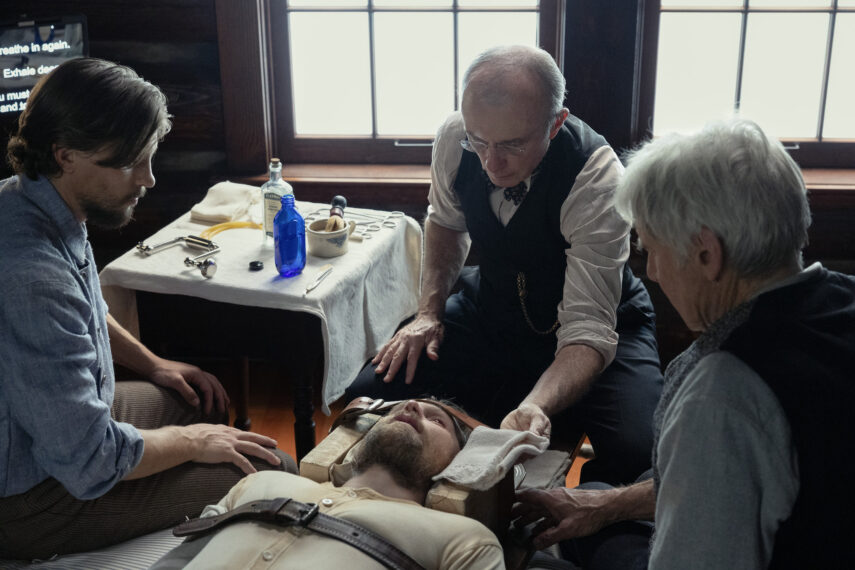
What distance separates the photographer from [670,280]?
4.78 feet

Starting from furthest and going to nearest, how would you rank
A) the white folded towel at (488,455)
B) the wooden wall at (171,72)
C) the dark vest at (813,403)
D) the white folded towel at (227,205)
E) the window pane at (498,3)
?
the window pane at (498,3) < the wooden wall at (171,72) < the white folded towel at (227,205) < the white folded towel at (488,455) < the dark vest at (813,403)

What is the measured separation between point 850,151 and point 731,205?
8.26ft

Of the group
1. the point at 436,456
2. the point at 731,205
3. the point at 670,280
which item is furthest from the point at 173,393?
the point at 731,205

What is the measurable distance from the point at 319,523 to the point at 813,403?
0.85 meters

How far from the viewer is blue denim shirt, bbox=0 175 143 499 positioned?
169cm

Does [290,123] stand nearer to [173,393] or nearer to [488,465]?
[173,393]

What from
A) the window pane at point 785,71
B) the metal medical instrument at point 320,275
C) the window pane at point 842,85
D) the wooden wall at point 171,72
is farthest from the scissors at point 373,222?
the window pane at point 842,85

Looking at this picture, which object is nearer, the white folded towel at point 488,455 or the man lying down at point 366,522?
the man lying down at point 366,522

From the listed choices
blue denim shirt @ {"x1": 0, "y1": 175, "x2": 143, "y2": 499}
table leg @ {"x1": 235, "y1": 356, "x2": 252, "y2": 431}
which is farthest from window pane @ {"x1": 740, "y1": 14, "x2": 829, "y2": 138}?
blue denim shirt @ {"x1": 0, "y1": 175, "x2": 143, "y2": 499}

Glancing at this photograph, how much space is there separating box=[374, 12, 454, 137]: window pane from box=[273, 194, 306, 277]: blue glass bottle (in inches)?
50.1

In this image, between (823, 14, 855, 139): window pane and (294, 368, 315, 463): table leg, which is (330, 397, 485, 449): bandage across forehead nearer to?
(294, 368, 315, 463): table leg

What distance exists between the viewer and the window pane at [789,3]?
3438 millimetres

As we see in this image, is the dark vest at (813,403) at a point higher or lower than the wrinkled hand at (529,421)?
higher

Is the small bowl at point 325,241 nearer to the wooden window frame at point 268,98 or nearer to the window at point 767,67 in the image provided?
the wooden window frame at point 268,98
